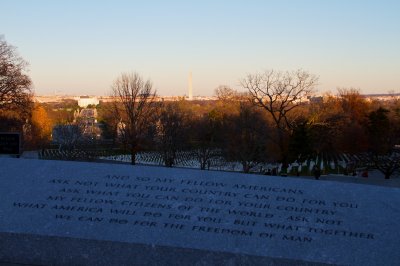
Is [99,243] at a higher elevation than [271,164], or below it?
higher

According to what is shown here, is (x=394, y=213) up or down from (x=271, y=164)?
up

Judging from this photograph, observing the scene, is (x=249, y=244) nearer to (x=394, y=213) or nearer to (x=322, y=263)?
(x=322, y=263)

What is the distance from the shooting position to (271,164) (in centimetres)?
4253

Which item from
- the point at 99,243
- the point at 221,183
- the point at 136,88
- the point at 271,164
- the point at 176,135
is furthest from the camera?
the point at 136,88

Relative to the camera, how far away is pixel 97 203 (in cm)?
722

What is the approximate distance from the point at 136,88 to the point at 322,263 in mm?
42874

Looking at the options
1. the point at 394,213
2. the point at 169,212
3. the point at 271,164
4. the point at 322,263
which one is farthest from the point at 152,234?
the point at 271,164

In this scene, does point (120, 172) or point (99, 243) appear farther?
point (120, 172)

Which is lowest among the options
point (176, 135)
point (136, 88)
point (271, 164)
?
point (271, 164)

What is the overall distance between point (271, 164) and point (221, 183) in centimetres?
3534

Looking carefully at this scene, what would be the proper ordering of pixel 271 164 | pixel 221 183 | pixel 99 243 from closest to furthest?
1. pixel 99 243
2. pixel 221 183
3. pixel 271 164

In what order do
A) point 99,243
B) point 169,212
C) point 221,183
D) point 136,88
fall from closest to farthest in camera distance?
1. point 99,243
2. point 169,212
3. point 221,183
4. point 136,88

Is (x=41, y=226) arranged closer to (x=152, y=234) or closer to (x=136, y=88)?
(x=152, y=234)

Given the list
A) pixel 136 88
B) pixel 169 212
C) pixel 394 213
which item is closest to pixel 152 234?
pixel 169 212
